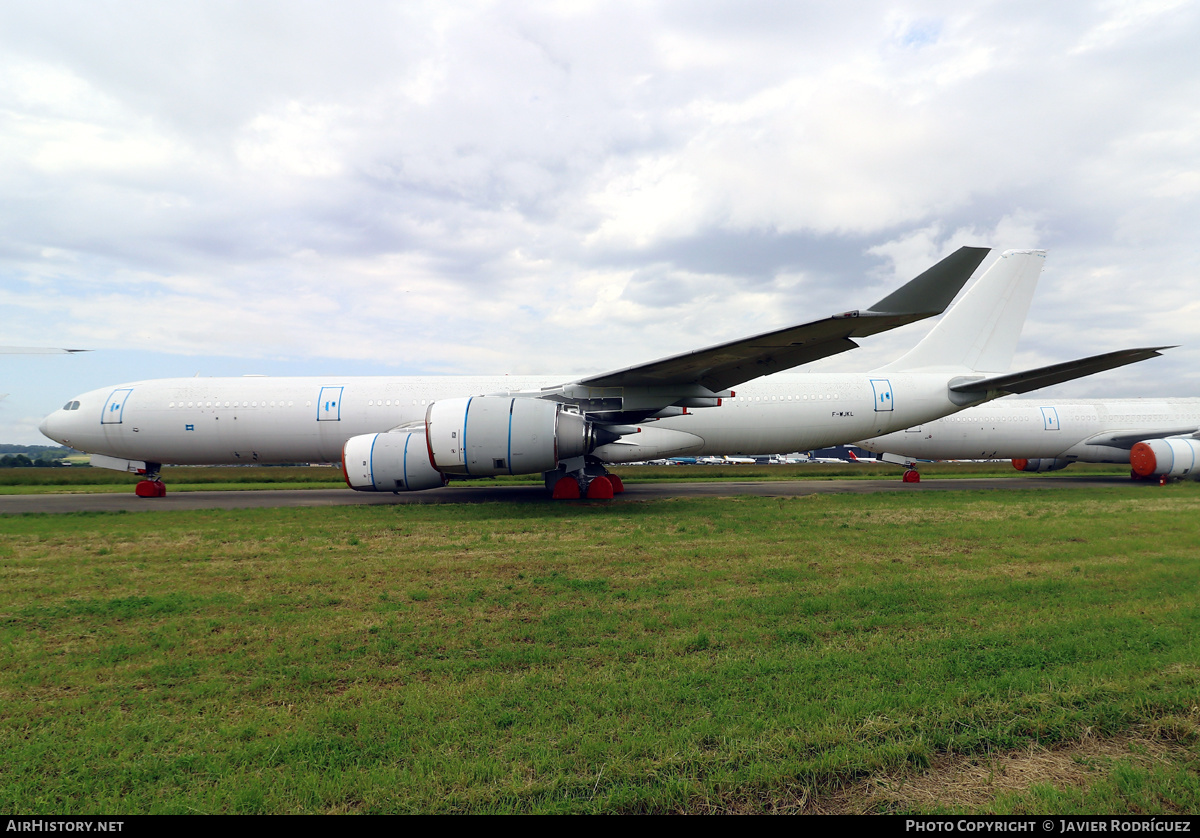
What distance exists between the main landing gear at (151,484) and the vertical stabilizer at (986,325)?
786 inches

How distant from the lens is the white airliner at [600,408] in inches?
448

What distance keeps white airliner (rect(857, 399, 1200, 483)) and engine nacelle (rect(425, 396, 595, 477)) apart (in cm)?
1394

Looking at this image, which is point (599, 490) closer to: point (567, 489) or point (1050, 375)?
point (567, 489)

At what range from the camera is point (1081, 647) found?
3.55 meters

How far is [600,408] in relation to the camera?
463 inches

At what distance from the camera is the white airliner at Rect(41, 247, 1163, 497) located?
1139 centimetres

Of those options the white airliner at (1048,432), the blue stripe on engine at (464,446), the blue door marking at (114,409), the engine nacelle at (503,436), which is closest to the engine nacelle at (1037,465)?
the white airliner at (1048,432)

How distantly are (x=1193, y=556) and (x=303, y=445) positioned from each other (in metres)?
16.0

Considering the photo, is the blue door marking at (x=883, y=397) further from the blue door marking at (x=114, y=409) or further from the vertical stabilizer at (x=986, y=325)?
the blue door marking at (x=114, y=409)

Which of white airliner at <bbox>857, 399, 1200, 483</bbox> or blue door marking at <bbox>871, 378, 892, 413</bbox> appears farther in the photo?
white airliner at <bbox>857, 399, 1200, 483</bbox>

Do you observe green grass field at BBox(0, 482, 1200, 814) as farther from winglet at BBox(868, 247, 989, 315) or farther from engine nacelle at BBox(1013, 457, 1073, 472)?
engine nacelle at BBox(1013, 457, 1073, 472)

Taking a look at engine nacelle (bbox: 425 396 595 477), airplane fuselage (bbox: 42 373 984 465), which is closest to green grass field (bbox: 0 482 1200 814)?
engine nacelle (bbox: 425 396 595 477)

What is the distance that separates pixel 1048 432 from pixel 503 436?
21.7 meters
